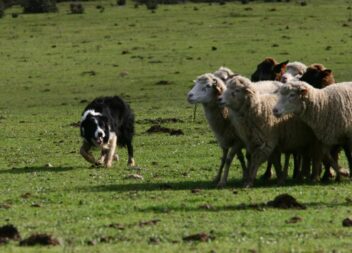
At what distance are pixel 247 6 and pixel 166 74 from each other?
2032 centimetres

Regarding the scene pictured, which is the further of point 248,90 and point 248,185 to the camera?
point 248,90

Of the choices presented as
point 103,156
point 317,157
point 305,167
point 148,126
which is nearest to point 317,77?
point 305,167

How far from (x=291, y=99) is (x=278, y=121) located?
0.58 m

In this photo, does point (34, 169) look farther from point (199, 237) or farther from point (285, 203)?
point (199, 237)

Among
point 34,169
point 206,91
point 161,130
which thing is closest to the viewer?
point 206,91

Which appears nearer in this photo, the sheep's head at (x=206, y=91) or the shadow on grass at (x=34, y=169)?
the sheep's head at (x=206, y=91)

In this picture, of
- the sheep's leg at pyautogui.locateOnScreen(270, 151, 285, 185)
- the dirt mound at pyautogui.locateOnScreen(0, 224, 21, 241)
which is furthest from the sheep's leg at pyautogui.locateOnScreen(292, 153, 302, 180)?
the dirt mound at pyautogui.locateOnScreen(0, 224, 21, 241)

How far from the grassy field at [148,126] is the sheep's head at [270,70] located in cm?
193

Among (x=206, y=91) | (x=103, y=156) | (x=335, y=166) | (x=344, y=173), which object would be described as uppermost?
(x=206, y=91)

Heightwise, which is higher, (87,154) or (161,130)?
(87,154)

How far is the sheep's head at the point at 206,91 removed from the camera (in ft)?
53.4

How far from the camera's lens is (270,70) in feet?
64.6

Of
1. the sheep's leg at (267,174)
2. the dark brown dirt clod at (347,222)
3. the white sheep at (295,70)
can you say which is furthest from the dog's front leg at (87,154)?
the dark brown dirt clod at (347,222)

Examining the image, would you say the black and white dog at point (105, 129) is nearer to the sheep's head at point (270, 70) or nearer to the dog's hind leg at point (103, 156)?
the dog's hind leg at point (103, 156)
